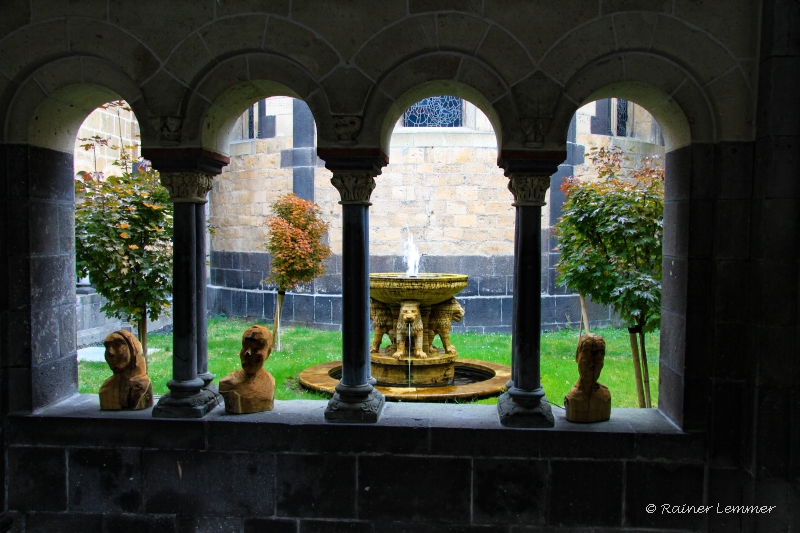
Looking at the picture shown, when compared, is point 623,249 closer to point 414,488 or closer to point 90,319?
point 414,488

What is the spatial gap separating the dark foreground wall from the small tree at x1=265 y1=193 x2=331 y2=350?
452cm

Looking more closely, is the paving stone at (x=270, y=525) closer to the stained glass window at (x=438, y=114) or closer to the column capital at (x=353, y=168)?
the column capital at (x=353, y=168)

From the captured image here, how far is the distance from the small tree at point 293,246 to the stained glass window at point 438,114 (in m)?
2.57

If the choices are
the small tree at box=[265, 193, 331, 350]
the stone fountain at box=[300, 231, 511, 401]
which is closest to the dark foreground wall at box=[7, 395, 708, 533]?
the stone fountain at box=[300, 231, 511, 401]

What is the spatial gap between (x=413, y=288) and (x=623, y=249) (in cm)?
191

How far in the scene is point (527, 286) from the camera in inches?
129

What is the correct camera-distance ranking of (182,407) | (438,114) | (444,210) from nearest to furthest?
1. (182,407)
2. (444,210)
3. (438,114)

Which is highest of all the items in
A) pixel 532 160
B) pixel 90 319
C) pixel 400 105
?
pixel 400 105

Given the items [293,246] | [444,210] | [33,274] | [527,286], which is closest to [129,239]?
[33,274]

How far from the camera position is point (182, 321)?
3412 mm

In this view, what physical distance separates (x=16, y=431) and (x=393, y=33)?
2.98m

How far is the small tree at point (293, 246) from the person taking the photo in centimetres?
791

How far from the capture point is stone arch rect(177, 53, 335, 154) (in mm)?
3264

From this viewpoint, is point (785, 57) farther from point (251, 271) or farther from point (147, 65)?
point (251, 271)
